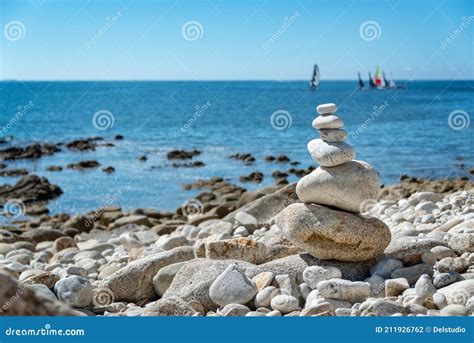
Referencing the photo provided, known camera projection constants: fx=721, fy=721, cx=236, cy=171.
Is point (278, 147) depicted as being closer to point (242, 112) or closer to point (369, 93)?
point (242, 112)

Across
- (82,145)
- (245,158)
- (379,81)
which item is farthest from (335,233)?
(379,81)

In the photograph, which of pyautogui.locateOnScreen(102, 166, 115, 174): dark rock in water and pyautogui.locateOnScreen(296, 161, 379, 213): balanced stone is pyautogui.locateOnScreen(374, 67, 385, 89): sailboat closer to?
pyautogui.locateOnScreen(102, 166, 115, 174): dark rock in water

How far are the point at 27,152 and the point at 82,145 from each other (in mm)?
2795


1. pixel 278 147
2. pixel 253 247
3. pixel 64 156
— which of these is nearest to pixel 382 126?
pixel 278 147

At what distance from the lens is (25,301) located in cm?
342

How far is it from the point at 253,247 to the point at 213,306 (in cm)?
116

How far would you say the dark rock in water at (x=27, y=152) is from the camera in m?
27.0

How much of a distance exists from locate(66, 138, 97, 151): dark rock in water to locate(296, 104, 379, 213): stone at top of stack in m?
22.8

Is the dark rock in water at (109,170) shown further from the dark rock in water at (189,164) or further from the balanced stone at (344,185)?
the balanced stone at (344,185)

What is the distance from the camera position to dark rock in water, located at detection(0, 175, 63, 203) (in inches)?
747

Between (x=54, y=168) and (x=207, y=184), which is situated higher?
(x=54, y=168)

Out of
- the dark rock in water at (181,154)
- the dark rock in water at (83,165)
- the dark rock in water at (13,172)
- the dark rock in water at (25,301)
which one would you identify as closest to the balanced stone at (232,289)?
the dark rock in water at (25,301)

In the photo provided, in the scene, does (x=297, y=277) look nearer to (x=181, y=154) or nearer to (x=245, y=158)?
(x=245, y=158)

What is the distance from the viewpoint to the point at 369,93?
176 feet
